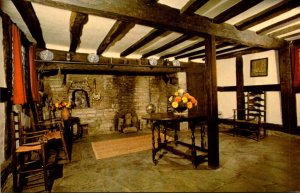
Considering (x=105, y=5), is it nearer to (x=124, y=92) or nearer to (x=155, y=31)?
(x=155, y=31)

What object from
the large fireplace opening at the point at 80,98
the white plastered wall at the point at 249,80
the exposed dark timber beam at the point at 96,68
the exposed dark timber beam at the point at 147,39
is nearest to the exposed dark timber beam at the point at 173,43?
the exposed dark timber beam at the point at 96,68

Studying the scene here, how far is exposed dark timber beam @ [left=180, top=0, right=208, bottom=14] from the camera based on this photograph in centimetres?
299

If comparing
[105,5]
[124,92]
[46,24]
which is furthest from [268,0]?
[124,92]

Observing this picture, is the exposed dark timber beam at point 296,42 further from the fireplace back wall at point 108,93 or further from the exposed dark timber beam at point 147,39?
the exposed dark timber beam at point 147,39

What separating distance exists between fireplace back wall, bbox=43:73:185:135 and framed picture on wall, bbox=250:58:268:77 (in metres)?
2.32

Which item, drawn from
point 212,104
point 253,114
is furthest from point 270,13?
point 253,114

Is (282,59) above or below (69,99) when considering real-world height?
above

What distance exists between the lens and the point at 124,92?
7.38 meters

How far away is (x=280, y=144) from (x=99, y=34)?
510 centimetres

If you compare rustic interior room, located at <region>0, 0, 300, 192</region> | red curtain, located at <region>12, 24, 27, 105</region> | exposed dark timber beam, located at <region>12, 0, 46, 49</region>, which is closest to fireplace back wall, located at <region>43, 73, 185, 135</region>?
rustic interior room, located at <region>0, 0, 300, 192</region>

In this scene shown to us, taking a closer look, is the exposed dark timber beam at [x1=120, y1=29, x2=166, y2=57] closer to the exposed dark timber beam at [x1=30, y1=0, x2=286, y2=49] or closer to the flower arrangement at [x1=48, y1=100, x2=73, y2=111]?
the exposed dark timber beam at [x1=30, y1=0, x2=286, y2=49]

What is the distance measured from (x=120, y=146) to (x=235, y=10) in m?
3.95

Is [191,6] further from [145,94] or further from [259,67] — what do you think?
[145,94]

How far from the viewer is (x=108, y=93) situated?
23.3ft
